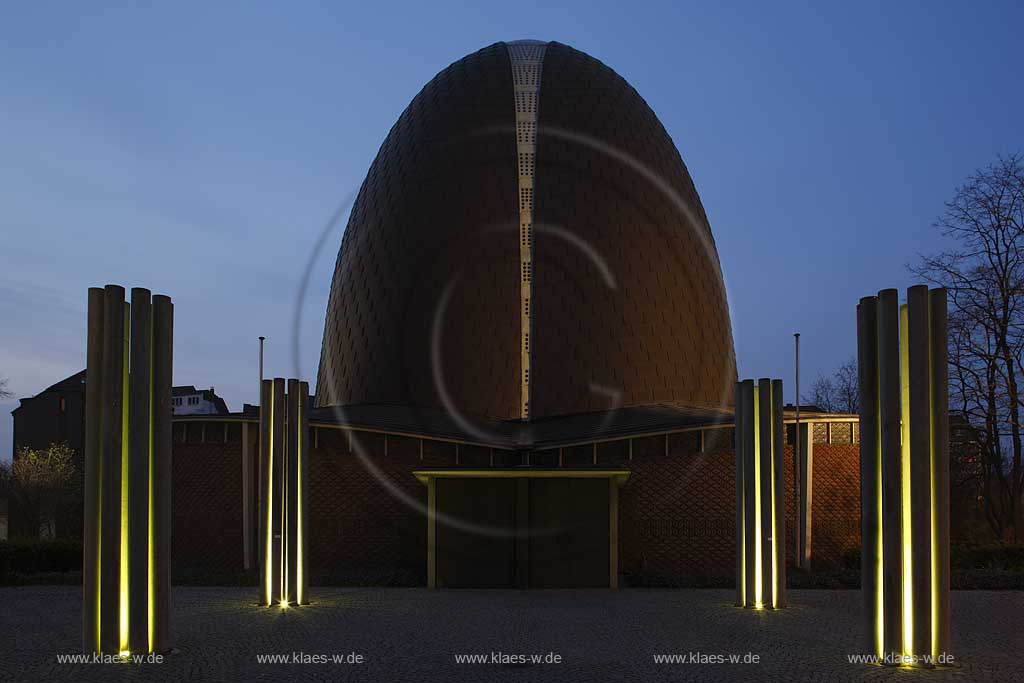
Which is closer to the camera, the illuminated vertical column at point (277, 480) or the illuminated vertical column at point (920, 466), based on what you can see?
the illuminated vertical column at point (920, 466)

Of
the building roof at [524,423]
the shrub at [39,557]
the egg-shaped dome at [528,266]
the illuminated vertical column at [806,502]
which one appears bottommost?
the shrub at [39,557]

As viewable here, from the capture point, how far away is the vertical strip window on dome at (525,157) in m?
31.1

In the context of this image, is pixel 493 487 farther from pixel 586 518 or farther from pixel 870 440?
pixel 870 440

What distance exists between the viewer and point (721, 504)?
76.3ft

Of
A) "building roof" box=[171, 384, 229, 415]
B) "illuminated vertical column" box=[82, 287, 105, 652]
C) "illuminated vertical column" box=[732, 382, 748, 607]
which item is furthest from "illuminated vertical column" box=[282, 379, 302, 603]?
"building roof" box=[171, 384, 229, 415]

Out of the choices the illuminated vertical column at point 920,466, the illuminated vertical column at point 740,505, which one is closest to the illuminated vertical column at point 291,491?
the illuminated vertical column at point 740,505

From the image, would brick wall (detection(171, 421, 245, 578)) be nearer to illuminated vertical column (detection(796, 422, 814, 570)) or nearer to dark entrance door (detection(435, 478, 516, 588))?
dark entrance door (detection(435, 478, 516, 588))

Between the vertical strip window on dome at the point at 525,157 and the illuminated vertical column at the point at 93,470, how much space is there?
20.2 metres

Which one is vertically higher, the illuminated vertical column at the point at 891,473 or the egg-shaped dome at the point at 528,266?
the egg-shaped dome at the point at 528,266

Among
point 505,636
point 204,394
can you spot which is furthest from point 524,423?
point 204,394

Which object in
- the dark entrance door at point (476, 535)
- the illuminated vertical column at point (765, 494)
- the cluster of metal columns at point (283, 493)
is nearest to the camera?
the illuminated vertical column at point (765, 494)

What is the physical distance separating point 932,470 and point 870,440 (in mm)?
789

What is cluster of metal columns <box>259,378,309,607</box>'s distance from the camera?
15.6 meters

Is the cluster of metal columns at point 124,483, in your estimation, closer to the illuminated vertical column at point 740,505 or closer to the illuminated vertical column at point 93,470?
the illuminated vertical column at point 93,470
